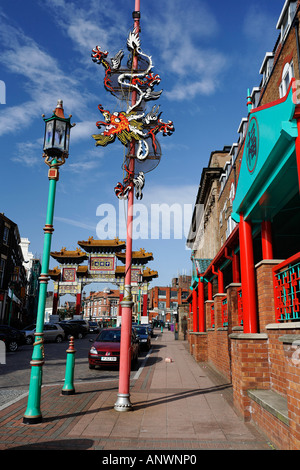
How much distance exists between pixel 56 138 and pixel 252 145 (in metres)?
3.81

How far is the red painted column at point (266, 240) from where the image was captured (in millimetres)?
6676

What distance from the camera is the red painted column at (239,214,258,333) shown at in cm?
673

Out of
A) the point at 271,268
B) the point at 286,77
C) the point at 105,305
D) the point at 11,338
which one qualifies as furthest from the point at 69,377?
the point at 105,305

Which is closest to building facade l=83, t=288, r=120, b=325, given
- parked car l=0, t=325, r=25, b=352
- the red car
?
parked car l=0, t=325, r=25, b=352

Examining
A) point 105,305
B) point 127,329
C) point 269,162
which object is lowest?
point 127,329

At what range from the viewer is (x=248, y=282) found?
688cm

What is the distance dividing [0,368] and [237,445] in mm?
10850

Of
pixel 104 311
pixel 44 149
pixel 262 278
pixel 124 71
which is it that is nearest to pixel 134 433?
pixel 262 278

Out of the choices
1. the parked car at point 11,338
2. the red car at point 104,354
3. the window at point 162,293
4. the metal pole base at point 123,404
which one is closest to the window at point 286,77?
the metal pole base at point 123,404

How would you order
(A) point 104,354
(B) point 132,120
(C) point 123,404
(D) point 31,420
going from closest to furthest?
(D) point 31,420
(C) point 123,404
(B) point 132,120
(A) point 104,354

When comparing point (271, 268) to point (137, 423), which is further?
point (271, 268)

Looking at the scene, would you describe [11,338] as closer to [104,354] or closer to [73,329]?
[104,354]

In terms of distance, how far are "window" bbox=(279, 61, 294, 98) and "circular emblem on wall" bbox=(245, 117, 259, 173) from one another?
14.4 feet

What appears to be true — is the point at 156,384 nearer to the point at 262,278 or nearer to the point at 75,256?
the point at 262,278
